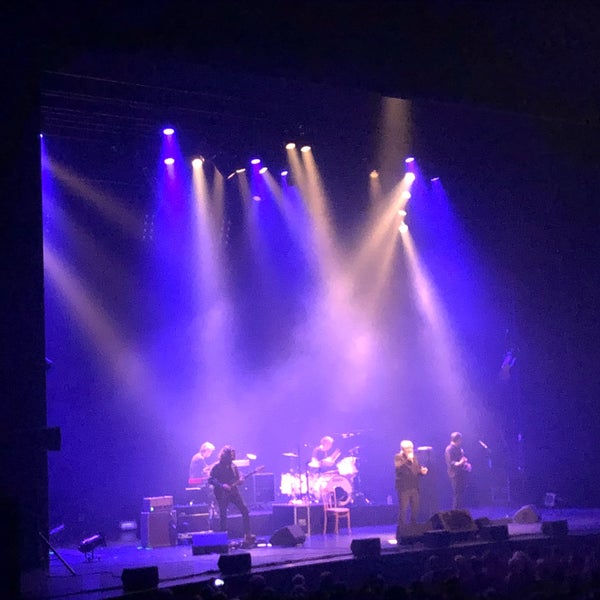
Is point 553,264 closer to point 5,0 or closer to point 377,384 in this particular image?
point 377,384

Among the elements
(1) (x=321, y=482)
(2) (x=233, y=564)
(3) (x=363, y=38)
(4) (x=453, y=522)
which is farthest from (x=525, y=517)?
(3) (x=363, y=38)

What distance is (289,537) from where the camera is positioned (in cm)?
1298

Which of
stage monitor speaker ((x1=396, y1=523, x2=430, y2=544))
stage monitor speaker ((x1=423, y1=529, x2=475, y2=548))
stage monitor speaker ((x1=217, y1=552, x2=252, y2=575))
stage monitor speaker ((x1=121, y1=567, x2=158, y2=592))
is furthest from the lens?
stage monitor speaker ((x1=396, y1=523, x2=430, y2=544))

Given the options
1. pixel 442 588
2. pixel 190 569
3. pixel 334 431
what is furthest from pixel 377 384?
pixel 442 588

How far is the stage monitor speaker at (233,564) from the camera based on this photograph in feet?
32.1

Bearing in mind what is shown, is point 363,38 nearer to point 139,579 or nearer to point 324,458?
point 139,579

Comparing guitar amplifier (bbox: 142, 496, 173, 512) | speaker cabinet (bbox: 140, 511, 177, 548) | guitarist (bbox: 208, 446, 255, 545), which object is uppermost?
guitarist (bbox: 208, 446, 255, 545)

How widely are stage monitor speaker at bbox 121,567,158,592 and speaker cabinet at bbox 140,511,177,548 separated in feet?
18.8

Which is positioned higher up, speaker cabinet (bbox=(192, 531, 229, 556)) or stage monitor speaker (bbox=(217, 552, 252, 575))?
stage monitor speaker (bbox=(217, 552, 252, 575))

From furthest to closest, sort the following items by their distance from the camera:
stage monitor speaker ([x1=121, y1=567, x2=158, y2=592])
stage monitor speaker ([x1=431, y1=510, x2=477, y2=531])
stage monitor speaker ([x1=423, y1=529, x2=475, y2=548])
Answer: stage monitor speaker ([x1=431, y1=510, x2=477, y2=531]) < stage monitor speaker ([x1=423, y1=529, x2=475, y2=548]) < stage monitor speaker ([x1=121, y1=567, x2=158, y2=592])

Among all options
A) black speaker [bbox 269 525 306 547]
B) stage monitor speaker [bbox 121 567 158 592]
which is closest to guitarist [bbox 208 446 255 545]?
black speaker [bbox 269 525 306 547]

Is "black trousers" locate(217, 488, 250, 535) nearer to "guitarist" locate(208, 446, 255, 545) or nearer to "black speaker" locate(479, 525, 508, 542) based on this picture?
"guitarist" locate(208, 446, 255, 545)

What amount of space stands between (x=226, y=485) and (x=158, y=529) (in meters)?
1.64

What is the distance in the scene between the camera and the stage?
950 cm
